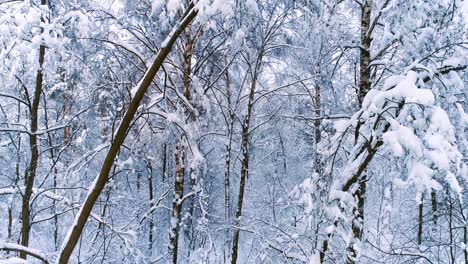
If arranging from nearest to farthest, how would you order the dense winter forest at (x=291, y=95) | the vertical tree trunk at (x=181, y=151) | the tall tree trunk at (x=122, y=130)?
the tall tree trunk at (x=122, y=130), the dense winter forest at (x=291, y=95), the vertical tree trunk at (x=181, y=151)

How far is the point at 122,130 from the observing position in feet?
8.75

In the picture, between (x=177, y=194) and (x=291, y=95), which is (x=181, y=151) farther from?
(x=291, y=95)

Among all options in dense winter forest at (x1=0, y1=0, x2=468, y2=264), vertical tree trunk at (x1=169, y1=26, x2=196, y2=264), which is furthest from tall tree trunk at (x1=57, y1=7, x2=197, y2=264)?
vertical tree trunk at (x1=169, y1=26, x2=196, y2=264)

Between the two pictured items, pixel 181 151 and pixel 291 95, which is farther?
pixel 291 95

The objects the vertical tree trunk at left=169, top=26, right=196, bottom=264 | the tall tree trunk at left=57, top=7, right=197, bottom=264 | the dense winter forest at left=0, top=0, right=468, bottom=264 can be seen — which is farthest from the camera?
the vertical tree trunk at left=169, top=26, right=196, bottom=264

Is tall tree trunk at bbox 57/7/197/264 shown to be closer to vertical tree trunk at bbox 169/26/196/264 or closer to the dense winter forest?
the dense winter forest

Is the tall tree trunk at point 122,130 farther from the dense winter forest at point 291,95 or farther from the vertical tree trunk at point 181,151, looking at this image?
the vertical tree trunk at point 181,151

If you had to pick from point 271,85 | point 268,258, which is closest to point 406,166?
point 268,258

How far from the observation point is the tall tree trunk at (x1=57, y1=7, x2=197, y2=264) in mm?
2574

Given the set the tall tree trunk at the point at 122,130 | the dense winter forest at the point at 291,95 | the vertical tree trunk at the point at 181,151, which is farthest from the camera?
the vertical tree trunk at the point at 181,151

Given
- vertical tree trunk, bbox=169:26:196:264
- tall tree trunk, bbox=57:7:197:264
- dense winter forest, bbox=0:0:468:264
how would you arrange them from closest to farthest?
1. tall tree trunk, bbox=57:7:197:264
2. dense winter forest, bbox=0:0:468:264
3. vertical tree trunk, bbox=169:26:196:264

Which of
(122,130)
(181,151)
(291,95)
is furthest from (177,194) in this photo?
(122,130)

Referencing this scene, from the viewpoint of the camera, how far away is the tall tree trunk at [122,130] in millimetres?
2574

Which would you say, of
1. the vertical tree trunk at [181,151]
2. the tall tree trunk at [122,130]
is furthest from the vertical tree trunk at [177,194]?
the tall tree trunk at [122,130]
